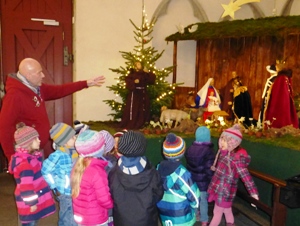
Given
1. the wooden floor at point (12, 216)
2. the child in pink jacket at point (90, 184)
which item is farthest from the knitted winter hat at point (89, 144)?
the wooden floor at point (12, 216)

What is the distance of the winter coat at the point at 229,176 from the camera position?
3.34 metres

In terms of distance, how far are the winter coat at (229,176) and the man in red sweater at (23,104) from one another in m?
1.94

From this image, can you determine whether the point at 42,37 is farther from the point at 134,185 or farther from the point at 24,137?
the point at 134,185

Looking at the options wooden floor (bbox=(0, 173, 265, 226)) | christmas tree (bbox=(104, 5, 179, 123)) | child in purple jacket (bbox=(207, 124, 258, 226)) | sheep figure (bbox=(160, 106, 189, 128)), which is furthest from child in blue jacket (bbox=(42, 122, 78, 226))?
christmas tree (bbox=(104, 5, 179, 123))

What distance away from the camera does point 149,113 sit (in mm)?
5605

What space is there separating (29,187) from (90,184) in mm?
580

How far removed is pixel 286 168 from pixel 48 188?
102 inches

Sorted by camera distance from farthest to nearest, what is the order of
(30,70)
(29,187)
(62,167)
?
(30,70) → (62,167) → (29,187)

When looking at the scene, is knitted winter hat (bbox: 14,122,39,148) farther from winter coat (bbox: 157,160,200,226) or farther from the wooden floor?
the wooden floor

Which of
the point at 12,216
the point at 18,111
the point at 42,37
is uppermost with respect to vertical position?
the point at 42,37

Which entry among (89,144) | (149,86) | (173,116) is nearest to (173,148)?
(89,144)

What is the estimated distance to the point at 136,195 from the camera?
257cm

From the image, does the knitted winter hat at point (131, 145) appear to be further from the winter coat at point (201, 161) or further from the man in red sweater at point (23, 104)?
the man in red sweater at point (23, 104)

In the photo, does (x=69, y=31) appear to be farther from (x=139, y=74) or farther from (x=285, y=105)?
(x=285, y=105)
